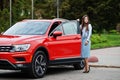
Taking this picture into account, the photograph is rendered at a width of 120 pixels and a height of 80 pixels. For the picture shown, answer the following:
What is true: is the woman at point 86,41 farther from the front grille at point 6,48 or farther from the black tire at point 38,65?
the front grille at point 6,48

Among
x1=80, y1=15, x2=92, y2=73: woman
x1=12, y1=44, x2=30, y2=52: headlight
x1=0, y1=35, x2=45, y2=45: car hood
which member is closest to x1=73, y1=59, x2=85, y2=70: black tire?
x1=80, y1=15, x2=92, y2=73: woman

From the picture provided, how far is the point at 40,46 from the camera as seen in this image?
13516 mm

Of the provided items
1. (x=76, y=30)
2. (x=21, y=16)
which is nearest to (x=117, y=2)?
(x=21, y=16)

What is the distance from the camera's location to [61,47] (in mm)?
14516

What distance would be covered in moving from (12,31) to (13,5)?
1664 inches

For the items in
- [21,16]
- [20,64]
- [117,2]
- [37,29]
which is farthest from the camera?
[117,2]

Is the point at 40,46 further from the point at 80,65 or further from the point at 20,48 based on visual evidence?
the point at 80,65

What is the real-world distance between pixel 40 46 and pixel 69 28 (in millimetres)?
2131

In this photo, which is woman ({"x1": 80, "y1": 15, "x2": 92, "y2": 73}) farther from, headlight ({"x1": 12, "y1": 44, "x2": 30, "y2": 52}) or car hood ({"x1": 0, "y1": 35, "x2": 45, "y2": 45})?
headlight ({"x1": 12, "y1": 44, "x2": 30, "y2": 52})

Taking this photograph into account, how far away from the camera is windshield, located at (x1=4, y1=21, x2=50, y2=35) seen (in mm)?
14311

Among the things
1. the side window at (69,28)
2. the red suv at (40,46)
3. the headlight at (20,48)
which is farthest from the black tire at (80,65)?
the headlight at (20,48)

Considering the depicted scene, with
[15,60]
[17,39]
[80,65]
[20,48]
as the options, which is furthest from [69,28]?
[15,60]

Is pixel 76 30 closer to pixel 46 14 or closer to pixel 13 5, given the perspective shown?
pixel 13 5

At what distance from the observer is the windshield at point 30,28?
47.0 ft
